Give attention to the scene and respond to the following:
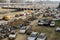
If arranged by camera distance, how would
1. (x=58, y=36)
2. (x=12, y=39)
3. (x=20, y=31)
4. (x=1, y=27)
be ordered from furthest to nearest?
(x=1, y=27) < (x=20, y=31) < (x=58, y=36) < (x=12, y=39)

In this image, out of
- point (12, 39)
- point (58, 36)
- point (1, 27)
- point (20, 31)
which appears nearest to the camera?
point (12, 39)

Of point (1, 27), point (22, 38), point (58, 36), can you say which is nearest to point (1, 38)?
point (22, 38)

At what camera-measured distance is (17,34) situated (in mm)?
Answer: 18312

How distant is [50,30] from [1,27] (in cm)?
613

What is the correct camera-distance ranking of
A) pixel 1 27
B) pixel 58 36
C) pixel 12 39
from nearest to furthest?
pixel 12 39 < pixel 58 36 < pixel 1 27

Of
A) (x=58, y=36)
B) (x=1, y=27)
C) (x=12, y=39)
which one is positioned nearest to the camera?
(x=12, y=39)

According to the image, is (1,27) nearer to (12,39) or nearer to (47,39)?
(12,39)

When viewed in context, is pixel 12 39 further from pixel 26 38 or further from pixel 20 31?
pixel 20 31

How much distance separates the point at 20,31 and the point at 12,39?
2611 mm

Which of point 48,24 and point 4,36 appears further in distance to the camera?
Result: point 48,24

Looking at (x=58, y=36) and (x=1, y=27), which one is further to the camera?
(x=1, y=27)

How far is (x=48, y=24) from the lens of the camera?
22172 mm

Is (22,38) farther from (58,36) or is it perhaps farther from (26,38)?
(58,36)

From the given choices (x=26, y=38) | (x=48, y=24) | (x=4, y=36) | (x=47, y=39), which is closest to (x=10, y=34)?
(x=4, y=36)
